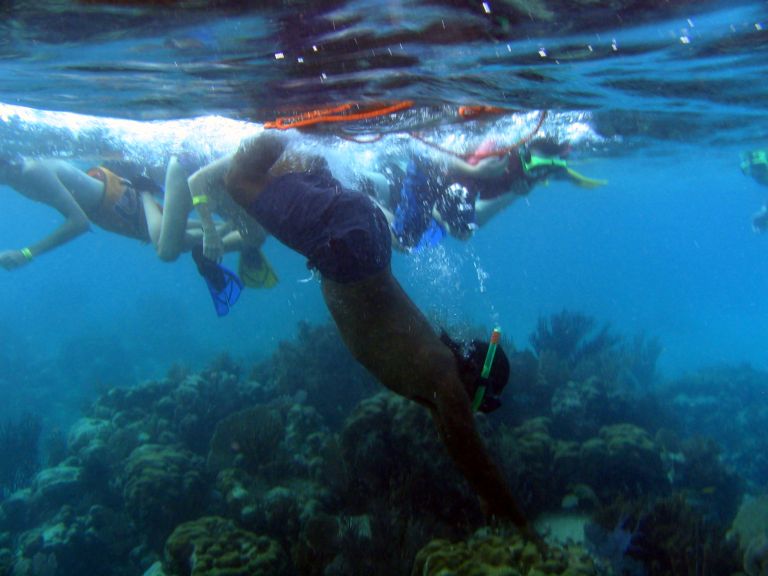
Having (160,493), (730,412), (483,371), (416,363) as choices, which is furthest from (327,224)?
(730,412)

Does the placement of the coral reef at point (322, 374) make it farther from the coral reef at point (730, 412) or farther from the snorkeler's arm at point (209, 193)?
the coral reef at point (730, 412)

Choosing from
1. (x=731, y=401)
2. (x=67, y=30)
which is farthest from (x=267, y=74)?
(x=731, y=401)

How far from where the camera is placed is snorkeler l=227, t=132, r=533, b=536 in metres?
3.65

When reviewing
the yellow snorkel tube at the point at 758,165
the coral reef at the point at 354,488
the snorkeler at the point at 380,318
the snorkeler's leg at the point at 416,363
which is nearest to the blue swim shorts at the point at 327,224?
the snorkeler at the point at 380,318

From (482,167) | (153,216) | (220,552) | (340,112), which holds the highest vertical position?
(340,112)

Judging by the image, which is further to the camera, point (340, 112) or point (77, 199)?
point (77, 199)

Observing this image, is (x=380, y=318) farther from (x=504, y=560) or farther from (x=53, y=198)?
(x=53, y=198)

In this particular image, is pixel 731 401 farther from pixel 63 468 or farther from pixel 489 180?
pixel 63 468

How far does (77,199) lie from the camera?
31.6 ft

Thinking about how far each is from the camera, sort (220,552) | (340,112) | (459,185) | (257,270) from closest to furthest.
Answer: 1. (220,552)
2. (257,270)
3. (459,185)
4. (340,112)

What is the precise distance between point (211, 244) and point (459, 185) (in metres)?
4.33

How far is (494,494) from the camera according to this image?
11.9 ft

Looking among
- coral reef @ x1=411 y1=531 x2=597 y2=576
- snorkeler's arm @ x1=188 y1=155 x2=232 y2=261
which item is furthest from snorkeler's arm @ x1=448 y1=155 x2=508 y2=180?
coral reef @ x1=411 y1=531 x2=597 y2=576

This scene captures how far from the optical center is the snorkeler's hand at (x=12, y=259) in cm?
853
